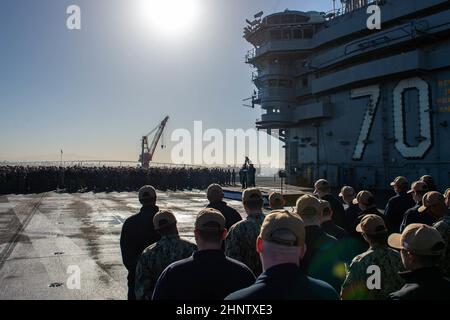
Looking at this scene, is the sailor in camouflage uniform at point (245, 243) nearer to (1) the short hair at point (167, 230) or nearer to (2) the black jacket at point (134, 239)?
(1) the short hair at point (167, 230)

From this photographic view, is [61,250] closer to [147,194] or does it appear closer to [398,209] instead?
[147,194]

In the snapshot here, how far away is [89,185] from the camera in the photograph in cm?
3381

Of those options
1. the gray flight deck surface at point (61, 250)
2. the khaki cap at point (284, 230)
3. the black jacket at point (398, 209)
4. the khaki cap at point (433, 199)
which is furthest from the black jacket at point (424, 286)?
the gray flight deck surface at point (61, 250)

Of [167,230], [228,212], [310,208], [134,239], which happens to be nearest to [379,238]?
[310,208]

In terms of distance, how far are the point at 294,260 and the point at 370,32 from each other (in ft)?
103

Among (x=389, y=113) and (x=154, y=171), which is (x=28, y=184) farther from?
(x=389, y=113)

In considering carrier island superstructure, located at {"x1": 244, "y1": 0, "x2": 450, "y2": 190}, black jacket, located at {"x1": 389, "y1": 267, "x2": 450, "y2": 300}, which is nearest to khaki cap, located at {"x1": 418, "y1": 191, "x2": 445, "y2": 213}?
black jacket, located at {"x1": 389, "y1": 267, "x2": 450, "y2": 300}

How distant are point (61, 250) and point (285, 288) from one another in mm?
9848

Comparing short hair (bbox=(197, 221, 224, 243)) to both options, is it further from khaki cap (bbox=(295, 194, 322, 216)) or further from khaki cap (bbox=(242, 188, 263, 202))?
khaki cap (bbox=(242, 188, 263, 202))

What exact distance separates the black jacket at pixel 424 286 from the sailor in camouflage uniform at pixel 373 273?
2.18ft

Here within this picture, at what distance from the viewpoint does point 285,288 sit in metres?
2.31

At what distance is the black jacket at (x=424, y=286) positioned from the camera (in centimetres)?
267

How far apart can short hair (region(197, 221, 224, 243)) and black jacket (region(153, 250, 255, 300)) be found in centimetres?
11
